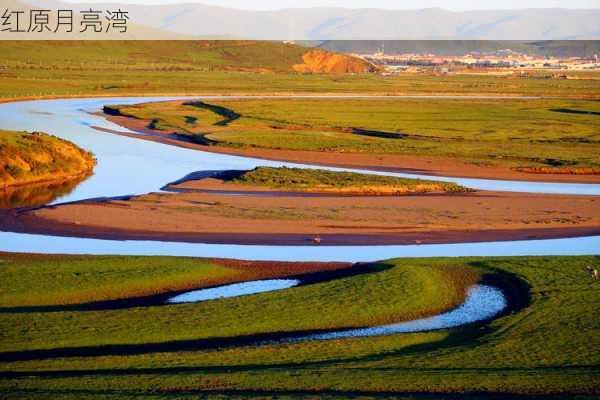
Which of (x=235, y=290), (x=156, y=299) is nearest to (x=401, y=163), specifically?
(x=235, y=290)

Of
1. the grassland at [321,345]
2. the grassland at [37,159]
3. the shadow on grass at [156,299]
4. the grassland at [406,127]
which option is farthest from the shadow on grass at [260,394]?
the grassland at [406,127]

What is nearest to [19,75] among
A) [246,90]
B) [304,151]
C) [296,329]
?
[246,90]

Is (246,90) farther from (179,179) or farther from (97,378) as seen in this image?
(97,378)

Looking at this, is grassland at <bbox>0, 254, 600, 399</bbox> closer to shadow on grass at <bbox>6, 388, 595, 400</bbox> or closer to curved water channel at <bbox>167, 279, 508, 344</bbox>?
shadow on grass at <bbox>6, 388, 595, 400</bbox>

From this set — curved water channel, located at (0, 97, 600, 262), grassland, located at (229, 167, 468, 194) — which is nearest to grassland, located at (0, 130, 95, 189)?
curved water channel, located at (0, 97, 600, 262)

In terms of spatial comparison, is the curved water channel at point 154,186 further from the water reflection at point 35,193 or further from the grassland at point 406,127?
the grassland at point 406,127
